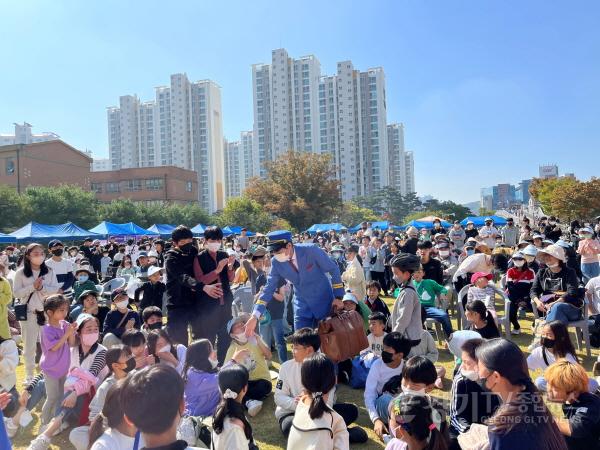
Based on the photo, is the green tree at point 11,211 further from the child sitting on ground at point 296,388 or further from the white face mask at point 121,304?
the child sitting on ground at point 296,388

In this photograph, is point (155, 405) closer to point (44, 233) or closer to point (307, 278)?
point (307, 278)

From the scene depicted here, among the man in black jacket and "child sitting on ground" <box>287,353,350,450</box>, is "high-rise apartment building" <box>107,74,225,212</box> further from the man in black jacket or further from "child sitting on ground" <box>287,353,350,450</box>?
"child sitting on ground" <box>287,353,350,450</box>

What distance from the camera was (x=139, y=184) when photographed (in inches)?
2496

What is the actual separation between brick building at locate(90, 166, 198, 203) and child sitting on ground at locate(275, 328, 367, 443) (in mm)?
61547

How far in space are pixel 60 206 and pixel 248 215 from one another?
16811 mm

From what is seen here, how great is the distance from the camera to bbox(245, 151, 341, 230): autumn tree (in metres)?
40.6

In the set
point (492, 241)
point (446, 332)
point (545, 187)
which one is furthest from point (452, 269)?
point (545, 187)

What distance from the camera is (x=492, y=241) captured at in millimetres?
11352

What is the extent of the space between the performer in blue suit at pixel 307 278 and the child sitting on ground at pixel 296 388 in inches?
29.7

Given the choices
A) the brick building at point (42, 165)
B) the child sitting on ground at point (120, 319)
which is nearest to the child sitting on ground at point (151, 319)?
the child sitting on ground at point (120, 319)

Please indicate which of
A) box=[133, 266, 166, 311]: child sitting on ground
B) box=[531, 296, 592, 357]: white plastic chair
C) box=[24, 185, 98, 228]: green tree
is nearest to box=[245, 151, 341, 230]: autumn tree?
box=[24, 185, 98, 228]: green tree

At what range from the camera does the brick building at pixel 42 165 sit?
141ft

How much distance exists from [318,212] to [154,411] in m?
39.6

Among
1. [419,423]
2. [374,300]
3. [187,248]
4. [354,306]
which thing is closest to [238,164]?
[374,300]
